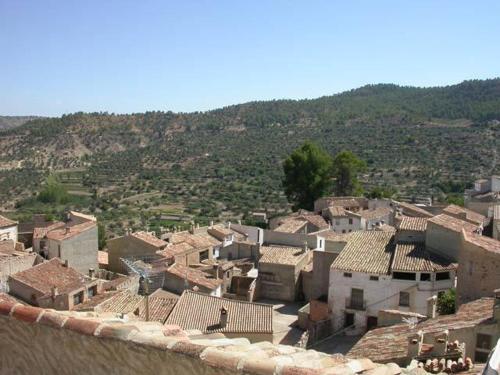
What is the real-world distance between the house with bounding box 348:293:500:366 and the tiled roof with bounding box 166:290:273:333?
20.9 feet

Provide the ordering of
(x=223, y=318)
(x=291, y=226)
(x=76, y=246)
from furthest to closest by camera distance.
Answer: (x=291, y=226), (x=76, y=246), (x=223, y=318)

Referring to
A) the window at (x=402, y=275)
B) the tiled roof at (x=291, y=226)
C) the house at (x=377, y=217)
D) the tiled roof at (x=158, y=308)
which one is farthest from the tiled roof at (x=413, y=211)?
the tiled roof at (x=158, y=308)

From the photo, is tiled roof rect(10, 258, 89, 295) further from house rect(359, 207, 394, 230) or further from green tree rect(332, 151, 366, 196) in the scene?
green tree rect(332, 151, 366, 196)

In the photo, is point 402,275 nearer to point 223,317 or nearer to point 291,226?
point 223,317

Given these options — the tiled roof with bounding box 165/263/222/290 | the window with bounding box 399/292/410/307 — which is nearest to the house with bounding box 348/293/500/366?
the window with bounding box 399/292/410/307

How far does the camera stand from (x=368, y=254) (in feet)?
81.9

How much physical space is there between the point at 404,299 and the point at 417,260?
5.57 feet

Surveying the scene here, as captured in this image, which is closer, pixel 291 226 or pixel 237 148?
pixel 291 226

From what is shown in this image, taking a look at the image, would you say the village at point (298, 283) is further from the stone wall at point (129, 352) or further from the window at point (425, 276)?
the stone wall at point (129, 352)

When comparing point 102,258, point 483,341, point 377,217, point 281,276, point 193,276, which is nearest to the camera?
point 483,341

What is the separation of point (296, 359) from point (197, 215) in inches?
2420

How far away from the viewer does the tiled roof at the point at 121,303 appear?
2185 cm

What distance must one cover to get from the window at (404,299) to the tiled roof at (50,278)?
44.1 feet

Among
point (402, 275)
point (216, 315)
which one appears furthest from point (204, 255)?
point (402, 275)
